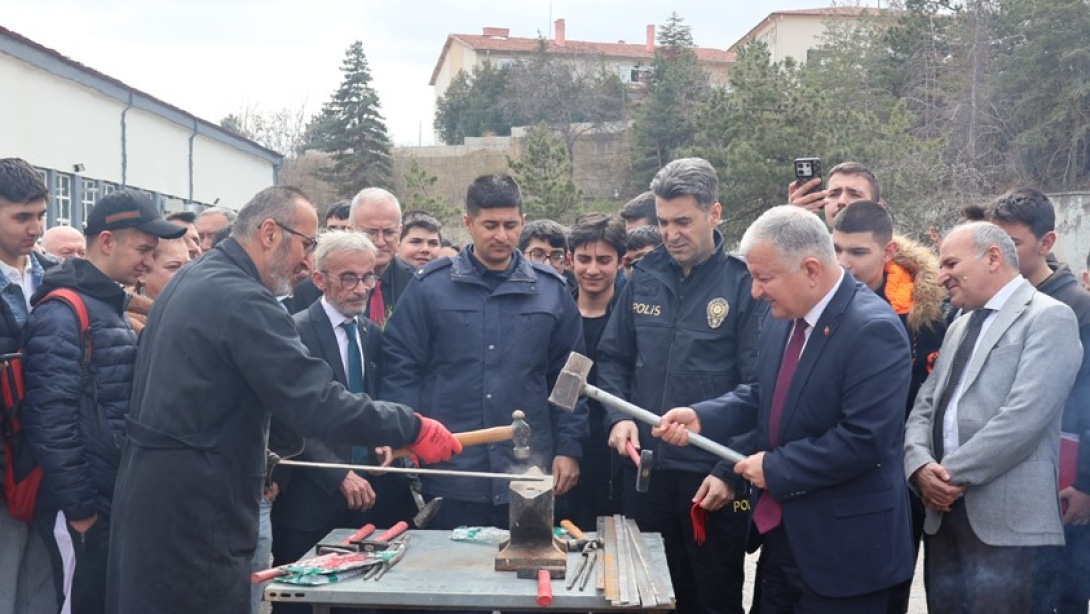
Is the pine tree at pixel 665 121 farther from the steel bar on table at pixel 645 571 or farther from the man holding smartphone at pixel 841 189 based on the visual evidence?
the steel bar on table at pixel 645 571

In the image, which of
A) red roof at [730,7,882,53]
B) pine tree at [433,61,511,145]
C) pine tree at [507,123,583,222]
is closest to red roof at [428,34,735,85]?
red roof at [730,7,882,53]

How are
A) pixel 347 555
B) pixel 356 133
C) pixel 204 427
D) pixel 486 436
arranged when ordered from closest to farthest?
pixel 204 427
pixel 347 555
pixel 486 436
pixel 356 133

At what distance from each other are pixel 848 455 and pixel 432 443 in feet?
5.02

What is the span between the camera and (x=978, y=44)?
3569cm

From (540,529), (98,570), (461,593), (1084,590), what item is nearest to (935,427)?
(1084,590)

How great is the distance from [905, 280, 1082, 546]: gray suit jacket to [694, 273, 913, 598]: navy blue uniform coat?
0.57m

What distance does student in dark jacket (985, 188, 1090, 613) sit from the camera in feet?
14.8

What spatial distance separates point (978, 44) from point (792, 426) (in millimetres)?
35899

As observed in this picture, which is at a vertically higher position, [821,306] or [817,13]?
[817,13]

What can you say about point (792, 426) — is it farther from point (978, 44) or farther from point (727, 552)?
point (978, 44)

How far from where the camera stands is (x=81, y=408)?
4.21 m

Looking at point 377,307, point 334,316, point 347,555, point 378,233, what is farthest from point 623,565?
point 378,233

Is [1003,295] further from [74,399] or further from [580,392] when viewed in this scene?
[74,399]

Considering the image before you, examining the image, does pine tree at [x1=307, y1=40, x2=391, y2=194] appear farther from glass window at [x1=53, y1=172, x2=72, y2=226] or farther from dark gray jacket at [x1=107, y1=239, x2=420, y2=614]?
dark gray jacket at [x1=107, y1=239, x2=420, y2=614]
